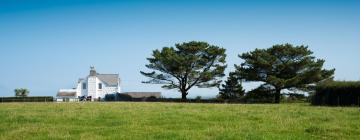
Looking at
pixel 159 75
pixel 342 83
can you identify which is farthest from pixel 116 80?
pixel 342 83

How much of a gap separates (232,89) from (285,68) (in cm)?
1073

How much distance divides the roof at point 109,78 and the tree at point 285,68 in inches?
1478

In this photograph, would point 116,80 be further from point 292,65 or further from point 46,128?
point 46,128

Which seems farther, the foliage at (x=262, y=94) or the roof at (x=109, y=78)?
the roof at (x=109, y=78)

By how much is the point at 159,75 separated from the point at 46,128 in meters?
66.2

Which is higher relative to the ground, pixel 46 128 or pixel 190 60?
pixel 190 60

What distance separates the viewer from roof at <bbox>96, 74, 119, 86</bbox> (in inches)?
3917

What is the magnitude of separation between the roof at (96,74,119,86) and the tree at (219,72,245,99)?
31.3 meters

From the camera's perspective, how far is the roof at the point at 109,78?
99500 millimetres

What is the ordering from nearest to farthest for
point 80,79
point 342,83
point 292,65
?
1. point 342,83
2. point 292,65
3. point 80,79

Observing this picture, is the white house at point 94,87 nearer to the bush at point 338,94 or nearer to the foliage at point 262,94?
the foliage at point 262,94

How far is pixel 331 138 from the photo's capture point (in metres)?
14.1

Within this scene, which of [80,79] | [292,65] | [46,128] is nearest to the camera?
[46,128]

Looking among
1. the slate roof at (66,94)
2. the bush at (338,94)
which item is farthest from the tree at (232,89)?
the slate roof at (66,94)
